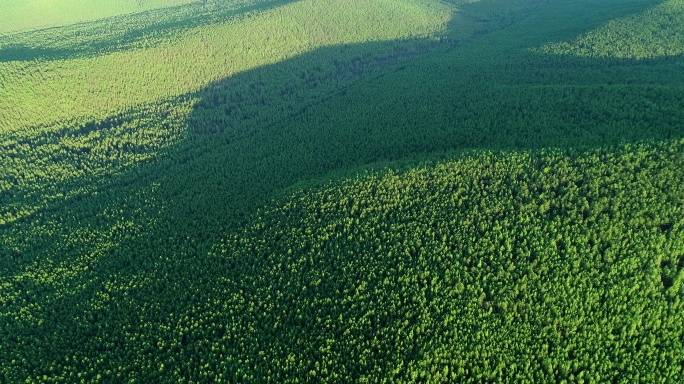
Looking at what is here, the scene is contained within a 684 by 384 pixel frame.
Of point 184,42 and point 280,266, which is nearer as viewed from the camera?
point 280,266

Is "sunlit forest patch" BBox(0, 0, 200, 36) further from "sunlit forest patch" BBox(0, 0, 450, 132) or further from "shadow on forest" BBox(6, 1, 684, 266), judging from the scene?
"shadow on forest" BBox(6, 1, 684, 266)

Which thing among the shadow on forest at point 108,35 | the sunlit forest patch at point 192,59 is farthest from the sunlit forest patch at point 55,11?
the sunlit forest patch at point 192,59

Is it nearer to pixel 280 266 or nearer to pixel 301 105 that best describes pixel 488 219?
pixel 280 266

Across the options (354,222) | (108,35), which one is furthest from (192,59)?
(354,222)

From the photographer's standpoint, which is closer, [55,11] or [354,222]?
[354,222]

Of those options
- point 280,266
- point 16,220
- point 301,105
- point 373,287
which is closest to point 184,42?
point 301,105

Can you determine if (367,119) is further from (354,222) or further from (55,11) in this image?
(55,11)

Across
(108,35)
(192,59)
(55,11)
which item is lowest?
(192,59)
